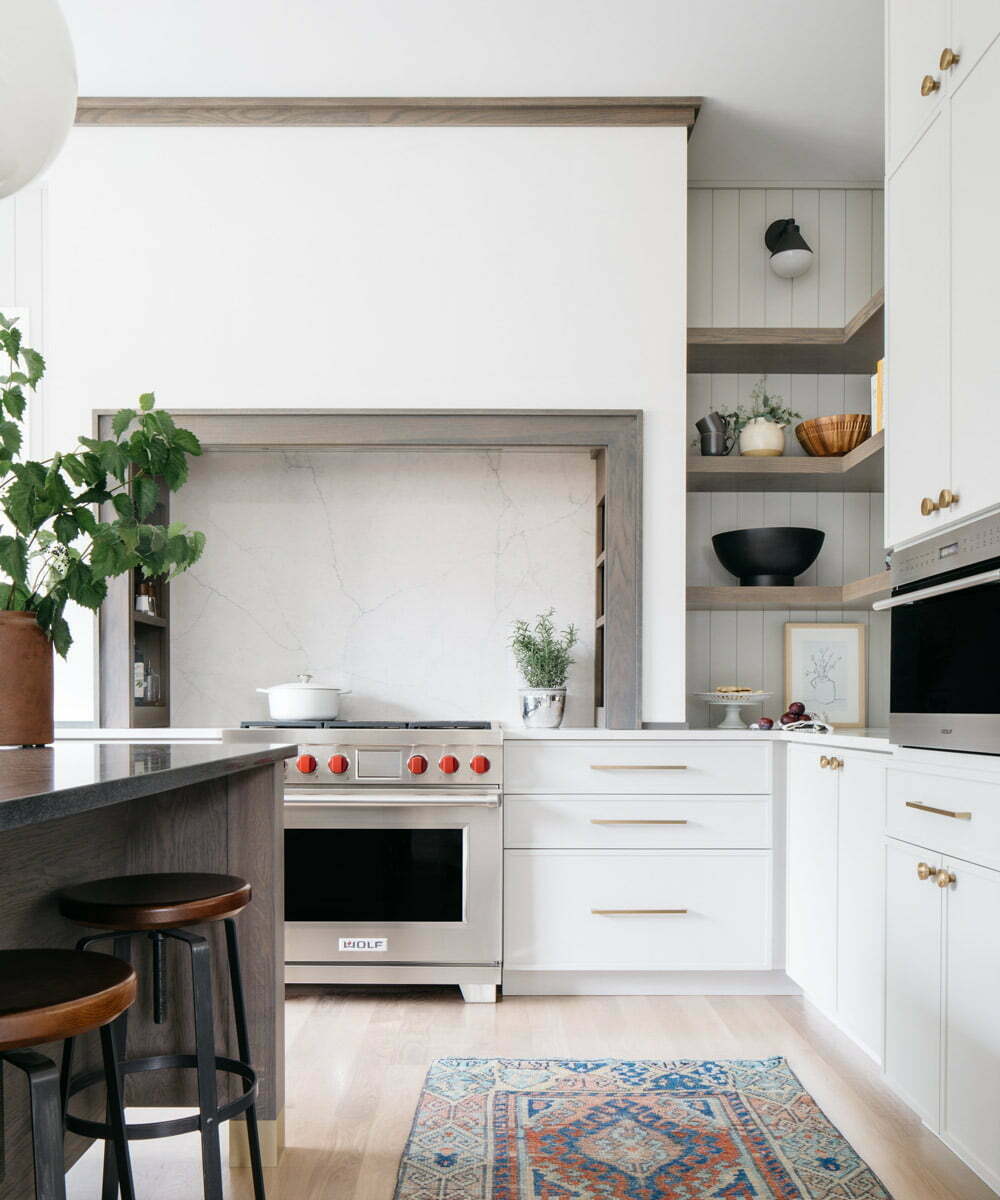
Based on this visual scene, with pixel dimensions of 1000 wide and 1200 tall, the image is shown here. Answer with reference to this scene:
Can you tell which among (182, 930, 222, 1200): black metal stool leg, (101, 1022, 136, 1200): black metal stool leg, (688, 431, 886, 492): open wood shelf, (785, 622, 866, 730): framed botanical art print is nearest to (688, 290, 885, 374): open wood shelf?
(688, 431, 886, 492): open wood shelf

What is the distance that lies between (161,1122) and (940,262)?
2151 millimetres

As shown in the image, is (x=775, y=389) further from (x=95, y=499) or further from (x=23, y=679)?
(x=23, y=679)

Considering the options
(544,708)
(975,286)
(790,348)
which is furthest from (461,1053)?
(790,348)

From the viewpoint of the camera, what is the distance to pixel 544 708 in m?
3.60

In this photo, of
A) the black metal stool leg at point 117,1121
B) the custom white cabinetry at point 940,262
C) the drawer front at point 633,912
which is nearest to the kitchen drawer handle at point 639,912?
the drawer front at point 633,912

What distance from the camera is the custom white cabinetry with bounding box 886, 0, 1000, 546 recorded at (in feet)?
6.52

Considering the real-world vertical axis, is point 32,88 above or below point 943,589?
above

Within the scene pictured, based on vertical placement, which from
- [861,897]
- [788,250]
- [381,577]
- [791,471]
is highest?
[788,250]

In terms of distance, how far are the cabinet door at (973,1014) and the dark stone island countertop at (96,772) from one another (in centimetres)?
129

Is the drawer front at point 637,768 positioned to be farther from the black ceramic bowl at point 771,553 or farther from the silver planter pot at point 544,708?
the black ceramic bowl at point 771,553

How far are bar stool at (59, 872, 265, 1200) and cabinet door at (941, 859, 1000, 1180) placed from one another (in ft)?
4.09

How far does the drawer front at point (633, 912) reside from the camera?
333cm

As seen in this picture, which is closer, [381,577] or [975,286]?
[975,286]

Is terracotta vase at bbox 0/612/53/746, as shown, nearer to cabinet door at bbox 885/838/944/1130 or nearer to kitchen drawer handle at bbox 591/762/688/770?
cabinet door at bbox 885/838/944/1130
